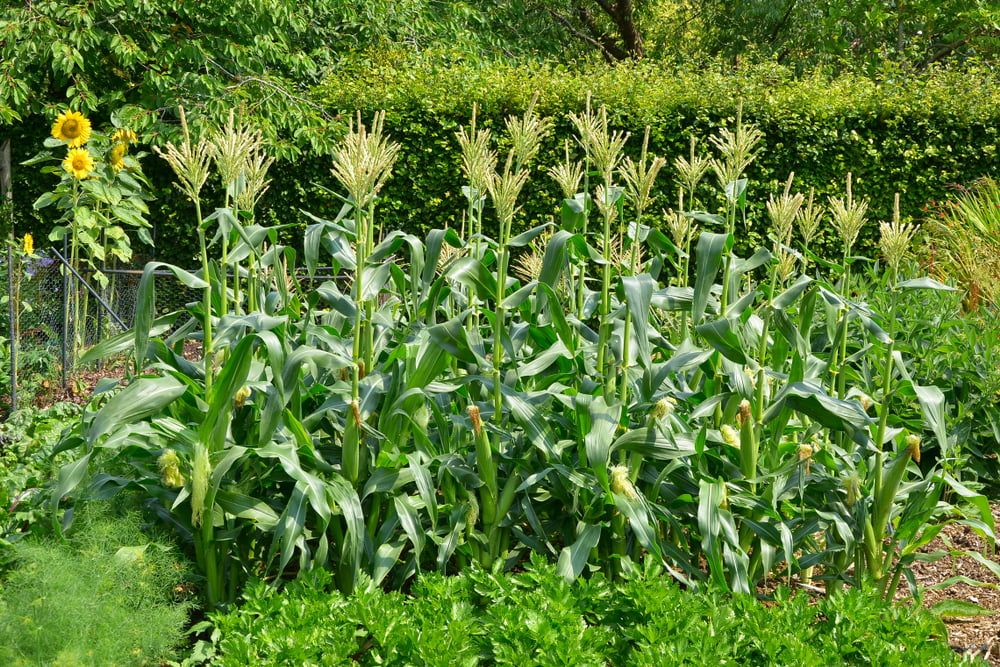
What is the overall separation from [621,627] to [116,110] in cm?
655

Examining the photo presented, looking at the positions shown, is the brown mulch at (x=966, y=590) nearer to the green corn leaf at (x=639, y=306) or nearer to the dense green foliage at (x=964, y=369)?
the dense green foliage at (x=964, y=369)

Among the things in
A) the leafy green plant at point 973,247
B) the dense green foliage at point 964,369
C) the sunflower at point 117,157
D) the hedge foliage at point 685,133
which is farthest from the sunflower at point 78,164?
the leafy green plant at point 973,247

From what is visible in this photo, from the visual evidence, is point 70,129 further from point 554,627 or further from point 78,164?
point 554,627

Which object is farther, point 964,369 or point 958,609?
point 964,369

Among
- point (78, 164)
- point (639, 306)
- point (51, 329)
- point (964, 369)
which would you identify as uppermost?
point (639, 306)

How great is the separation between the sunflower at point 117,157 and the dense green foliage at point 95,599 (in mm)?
3977

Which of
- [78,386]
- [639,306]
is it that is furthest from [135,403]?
[78,386]

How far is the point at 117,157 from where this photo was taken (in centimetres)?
598

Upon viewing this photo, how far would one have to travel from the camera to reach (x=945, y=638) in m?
2.53

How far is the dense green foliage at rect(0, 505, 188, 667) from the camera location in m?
2.14

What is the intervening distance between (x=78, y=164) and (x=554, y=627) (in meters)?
4.64

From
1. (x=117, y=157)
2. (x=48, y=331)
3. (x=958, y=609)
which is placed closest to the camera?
(x=958, y=609)

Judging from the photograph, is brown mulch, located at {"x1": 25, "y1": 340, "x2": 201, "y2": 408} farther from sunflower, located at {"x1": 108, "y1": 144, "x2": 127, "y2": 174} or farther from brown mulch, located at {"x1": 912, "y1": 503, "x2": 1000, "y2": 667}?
brown mulch, located at {"x1": 912, "y1": 503, "x2": 1000, "y2": 667}

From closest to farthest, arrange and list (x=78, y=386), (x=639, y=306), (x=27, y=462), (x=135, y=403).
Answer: (x=135, y=403), (x=639, y=306), (x=27, y=462), (x=78, y=386)
